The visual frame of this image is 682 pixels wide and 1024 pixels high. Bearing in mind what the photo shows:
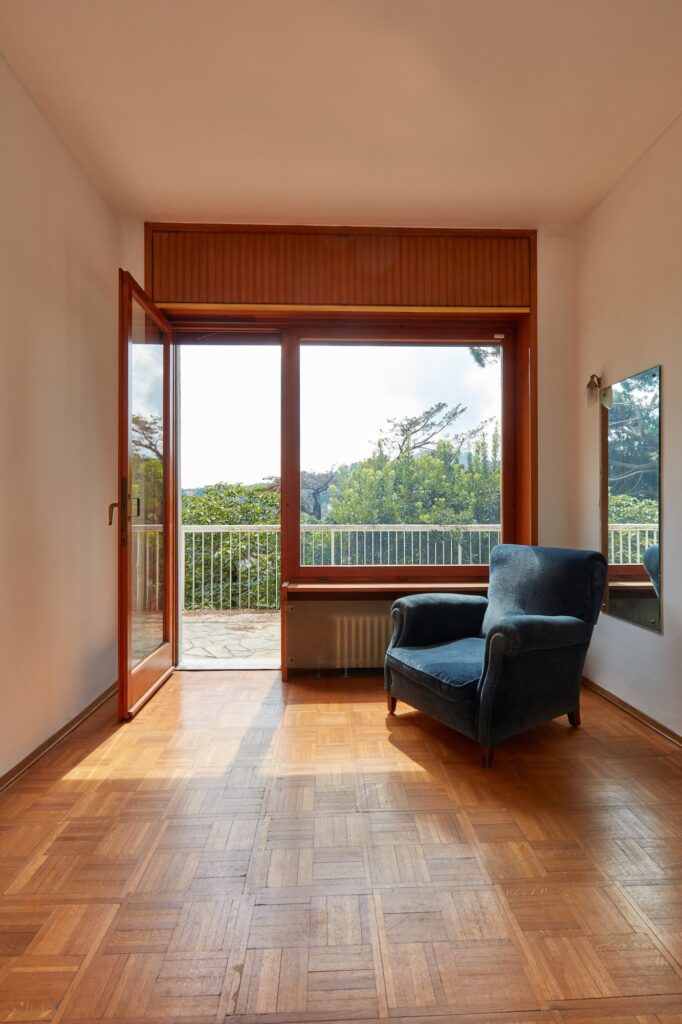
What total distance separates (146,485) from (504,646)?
2.23 m

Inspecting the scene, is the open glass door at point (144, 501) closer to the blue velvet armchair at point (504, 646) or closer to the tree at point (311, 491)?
the tree at point (311, 491)

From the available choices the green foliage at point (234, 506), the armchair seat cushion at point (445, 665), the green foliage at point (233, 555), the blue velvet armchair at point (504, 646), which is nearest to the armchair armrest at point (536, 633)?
the blue velvet armchair at point (504, 646)

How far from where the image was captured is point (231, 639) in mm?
4961

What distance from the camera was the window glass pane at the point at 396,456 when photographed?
402cm

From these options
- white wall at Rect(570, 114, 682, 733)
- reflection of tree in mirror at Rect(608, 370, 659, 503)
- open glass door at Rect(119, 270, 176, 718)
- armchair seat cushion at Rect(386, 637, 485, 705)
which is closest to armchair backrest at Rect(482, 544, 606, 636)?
armchair seat cushion at Rect(386, 637, 485, 705)

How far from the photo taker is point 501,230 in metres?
3.77

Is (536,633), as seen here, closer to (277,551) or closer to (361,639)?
(361,639)

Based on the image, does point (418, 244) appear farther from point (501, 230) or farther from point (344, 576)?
point (344, 576)

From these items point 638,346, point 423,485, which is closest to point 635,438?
point 638,346

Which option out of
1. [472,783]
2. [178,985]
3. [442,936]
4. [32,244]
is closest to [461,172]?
[32,244]

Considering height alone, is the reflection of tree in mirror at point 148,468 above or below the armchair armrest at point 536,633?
above

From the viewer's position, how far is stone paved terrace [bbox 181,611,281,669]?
4191 mm

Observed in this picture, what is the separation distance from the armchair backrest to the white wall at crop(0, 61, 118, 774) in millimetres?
2227

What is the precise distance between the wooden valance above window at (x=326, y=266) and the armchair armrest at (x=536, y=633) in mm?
2172
